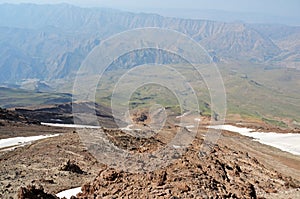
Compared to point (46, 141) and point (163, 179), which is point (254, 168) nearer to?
point (163, 179)

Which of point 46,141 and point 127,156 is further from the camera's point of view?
point 46,141

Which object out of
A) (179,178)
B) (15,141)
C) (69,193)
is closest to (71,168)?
(69,193)

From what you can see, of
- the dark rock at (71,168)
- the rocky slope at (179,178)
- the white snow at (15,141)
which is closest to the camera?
the rocky slope at (179,178)

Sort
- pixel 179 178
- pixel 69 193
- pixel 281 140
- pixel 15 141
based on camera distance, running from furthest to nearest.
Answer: pixel 281 140
pixel 15 141
pixel 69 193
pixel 179 178

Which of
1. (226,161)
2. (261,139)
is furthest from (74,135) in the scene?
(261,139)

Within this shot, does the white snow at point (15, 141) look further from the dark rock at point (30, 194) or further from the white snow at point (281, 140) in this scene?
the white snow at point (281, 140)

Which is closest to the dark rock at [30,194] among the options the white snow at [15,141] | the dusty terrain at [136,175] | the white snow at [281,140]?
the dusty terrain at [136,175]

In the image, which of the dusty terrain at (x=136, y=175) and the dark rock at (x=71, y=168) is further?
the dark rock at (x=71, y=168)

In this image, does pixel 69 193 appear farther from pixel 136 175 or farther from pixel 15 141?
pixel 15 141
